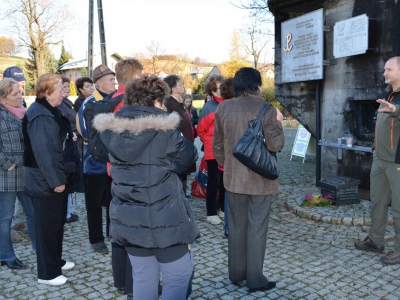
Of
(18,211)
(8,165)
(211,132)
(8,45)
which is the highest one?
(8,45)

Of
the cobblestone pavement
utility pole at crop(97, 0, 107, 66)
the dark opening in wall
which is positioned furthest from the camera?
utility pole at crop(97, 0, 107, 66)

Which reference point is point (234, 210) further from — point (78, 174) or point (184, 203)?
point (78, 174)

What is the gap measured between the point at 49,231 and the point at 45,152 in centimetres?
81

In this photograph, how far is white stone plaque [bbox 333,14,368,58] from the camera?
20.0 ft

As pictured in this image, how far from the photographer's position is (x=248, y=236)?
3.72 m

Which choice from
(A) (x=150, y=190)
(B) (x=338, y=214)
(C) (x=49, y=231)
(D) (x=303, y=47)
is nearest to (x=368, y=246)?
(B) (x=338, y=214)

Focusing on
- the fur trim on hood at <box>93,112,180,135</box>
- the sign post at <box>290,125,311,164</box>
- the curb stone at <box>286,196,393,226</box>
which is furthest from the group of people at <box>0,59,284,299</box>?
the sign post at <box>290,125,311,164</box>

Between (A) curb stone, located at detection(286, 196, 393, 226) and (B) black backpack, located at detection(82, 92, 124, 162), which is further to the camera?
(A) curb stone, located at detection(286, 196, 393, 226)

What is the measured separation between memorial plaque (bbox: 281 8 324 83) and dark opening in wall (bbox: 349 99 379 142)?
781mm

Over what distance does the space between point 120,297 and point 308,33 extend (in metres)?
5.49

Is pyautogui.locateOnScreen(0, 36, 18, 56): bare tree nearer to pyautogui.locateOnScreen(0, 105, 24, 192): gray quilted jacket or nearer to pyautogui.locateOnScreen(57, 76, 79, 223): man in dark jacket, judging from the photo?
pyautogui.locateOnScreen(57, 76, 79, 223): man in dark jacket

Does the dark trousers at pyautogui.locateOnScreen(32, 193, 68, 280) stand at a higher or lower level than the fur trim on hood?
lower

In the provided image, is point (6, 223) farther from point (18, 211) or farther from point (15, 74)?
point (15, 74)

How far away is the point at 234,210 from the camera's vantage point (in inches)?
150
